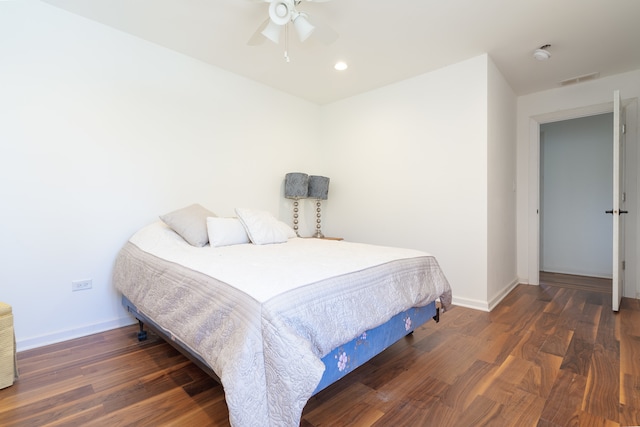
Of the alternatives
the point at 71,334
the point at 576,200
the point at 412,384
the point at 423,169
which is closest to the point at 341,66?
the point at 423,169

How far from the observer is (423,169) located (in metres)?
3.47

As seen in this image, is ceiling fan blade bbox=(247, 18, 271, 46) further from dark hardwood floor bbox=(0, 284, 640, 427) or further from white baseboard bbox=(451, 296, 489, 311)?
white baseboard bbox=(451, 296, 489, 311)

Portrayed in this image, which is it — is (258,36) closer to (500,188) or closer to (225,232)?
(225,232)

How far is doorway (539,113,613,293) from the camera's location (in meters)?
4.43

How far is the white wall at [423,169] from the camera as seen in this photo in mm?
3102

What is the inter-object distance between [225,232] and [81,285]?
1.18 m

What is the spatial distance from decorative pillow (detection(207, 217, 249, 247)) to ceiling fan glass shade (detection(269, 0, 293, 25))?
5.21ft

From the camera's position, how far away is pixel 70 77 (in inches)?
94.8

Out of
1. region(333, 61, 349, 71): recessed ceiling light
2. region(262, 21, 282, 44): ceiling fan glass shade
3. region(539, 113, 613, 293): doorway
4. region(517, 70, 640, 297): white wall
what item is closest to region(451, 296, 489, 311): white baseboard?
region(517, 70, 640, 297): white wall

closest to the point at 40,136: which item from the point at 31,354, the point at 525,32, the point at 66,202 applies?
the point at 66,202

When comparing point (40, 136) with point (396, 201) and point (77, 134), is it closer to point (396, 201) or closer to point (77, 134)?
point (77, 134)

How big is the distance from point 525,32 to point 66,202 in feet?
12.9

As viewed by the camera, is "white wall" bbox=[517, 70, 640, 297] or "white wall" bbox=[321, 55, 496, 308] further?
"white wall" bbox=[517, 70, 640, 297]

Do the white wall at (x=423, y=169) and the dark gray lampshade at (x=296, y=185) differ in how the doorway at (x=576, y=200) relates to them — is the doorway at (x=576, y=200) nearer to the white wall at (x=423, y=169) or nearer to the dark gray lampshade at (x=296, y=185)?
the white wall at (x=423, y=169)
